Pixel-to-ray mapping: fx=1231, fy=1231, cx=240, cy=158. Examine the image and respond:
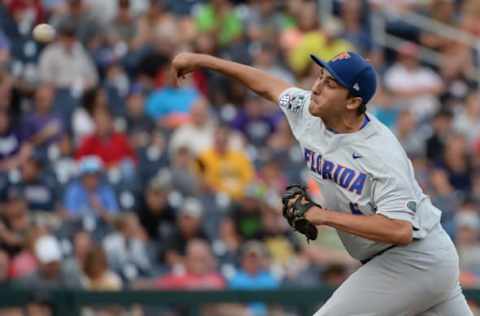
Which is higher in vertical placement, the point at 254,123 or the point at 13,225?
the point at 254,123

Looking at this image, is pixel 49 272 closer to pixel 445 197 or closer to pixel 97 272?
pixel 97 272

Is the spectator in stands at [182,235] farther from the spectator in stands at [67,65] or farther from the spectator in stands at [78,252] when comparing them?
the spectator in stands at [67,65]

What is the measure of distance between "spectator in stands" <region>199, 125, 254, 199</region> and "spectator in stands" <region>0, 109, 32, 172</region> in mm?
1999

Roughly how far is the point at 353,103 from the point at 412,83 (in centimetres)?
913

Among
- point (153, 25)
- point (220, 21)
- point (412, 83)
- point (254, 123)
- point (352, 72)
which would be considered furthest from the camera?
point (412, 83)

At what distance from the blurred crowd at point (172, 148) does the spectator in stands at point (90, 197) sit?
0.05 ft

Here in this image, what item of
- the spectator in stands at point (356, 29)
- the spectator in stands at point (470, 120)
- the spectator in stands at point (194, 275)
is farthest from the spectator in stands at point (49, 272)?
the spectator in stands at point (356, 29)

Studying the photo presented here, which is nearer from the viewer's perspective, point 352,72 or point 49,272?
point 352,72

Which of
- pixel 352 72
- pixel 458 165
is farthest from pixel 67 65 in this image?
pixel 352 72

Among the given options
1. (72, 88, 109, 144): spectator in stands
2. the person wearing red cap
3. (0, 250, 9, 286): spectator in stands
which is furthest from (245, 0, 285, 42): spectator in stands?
the person wearing red cap

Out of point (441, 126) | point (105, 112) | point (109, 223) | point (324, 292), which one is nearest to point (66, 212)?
point (109, 223)

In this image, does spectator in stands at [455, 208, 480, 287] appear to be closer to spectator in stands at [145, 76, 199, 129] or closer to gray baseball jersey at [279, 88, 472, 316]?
spectator in stands at [145, 76, 199, 129]

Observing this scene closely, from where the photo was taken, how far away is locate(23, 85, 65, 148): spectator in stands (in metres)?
11.5

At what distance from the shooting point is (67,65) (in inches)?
489
